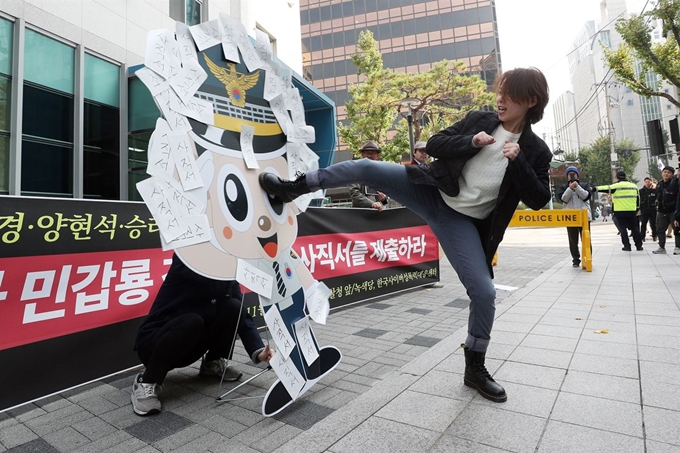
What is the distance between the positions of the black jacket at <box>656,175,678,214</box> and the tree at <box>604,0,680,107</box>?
466 cm

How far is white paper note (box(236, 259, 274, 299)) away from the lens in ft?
6.62

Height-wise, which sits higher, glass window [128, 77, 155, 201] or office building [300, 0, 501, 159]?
office building [300, 0, 501, 159]

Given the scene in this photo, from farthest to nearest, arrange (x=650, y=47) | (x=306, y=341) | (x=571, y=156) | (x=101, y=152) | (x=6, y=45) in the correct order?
(x=571, y=156)
(x=650, y=47)
(x=101, y=152)
(x=6, y=45)
(x=306, y=341)

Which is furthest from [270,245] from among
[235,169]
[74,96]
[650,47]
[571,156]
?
[571,156]

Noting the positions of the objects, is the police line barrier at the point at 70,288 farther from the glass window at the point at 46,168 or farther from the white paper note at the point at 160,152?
the glass window at the point at 46,168

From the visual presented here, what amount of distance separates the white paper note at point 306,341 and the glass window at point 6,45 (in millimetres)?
8247

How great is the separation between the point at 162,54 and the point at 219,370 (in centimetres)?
202

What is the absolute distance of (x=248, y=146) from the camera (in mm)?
2285

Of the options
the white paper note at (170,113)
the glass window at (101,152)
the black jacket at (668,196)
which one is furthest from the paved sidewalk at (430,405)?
the glass window at (101,152)

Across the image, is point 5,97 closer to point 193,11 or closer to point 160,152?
point 193,11

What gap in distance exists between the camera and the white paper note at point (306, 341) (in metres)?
2.34

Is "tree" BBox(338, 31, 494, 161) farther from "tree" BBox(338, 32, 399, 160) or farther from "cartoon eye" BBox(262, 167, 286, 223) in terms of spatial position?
"cartoon eye" BBox(262, 167, 286, 223)

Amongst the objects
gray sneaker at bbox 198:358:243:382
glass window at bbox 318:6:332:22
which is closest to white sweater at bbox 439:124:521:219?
gray sneaker at bbox 198:358:243:382

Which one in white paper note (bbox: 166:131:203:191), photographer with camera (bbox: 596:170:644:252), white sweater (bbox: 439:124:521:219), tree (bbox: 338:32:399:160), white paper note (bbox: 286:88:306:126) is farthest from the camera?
tree (bbox: 338:32:399:160)
